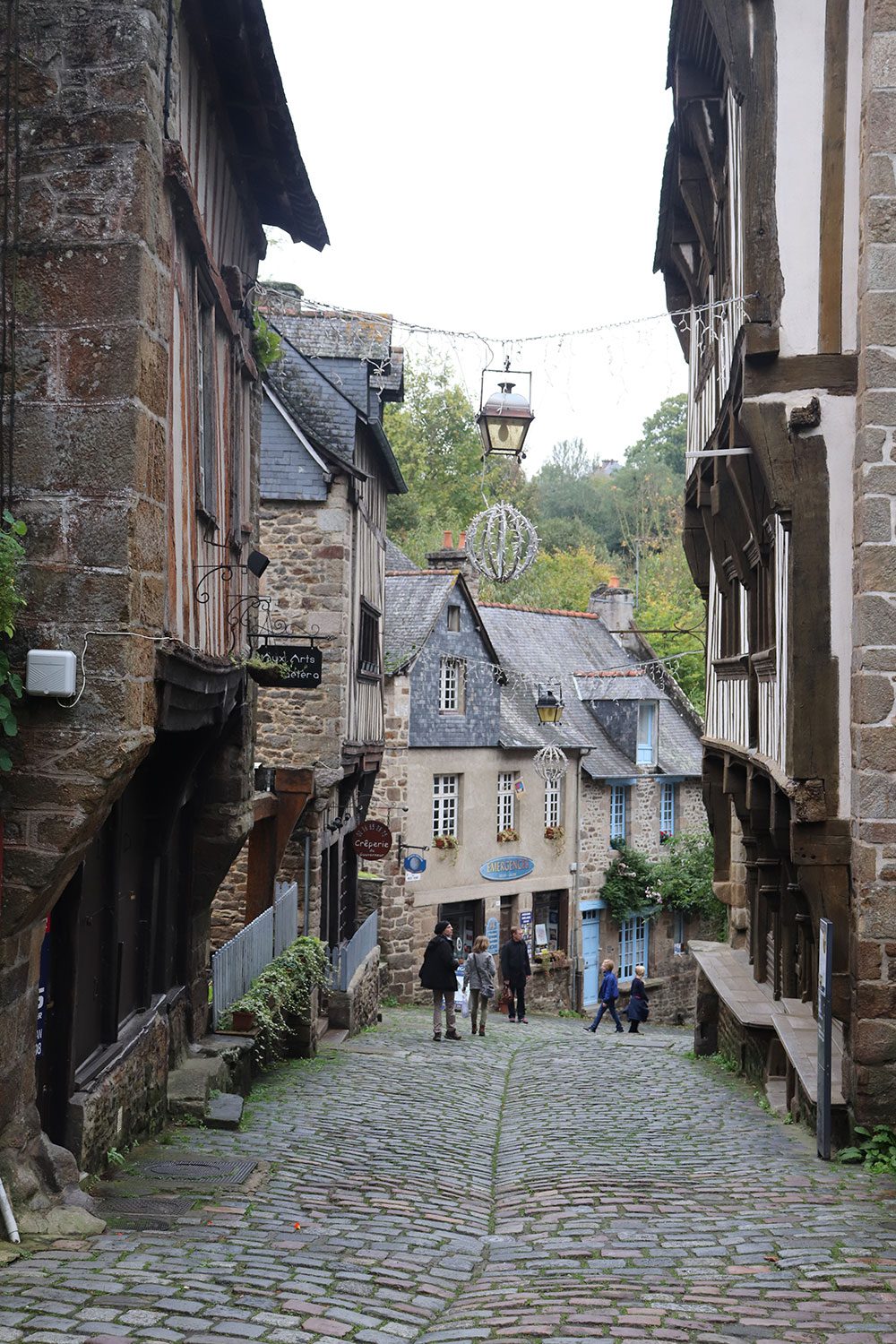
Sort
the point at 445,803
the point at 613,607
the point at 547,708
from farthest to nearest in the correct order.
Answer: the point at 613,607 → the point at 445,803 → the point at 547,708

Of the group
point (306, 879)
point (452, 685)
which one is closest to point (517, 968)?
point (452, 685)

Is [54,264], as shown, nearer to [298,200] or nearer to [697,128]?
[298,200]

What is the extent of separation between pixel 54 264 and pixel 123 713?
1840 mm

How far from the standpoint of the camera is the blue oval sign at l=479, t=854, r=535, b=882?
2505 cm

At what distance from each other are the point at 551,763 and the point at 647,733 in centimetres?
398

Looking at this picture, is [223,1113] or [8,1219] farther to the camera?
[223,1113]

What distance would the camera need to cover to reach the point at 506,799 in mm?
25797

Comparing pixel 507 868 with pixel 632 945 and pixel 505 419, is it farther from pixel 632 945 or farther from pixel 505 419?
pixel 505 419

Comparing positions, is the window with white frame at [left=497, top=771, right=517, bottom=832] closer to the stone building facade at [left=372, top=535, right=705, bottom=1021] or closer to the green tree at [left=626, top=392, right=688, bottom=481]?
the stone building facade at [left=372, top=535, right=705, bottom=1021]

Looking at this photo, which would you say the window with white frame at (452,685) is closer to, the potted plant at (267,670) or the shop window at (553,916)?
the shop window at (553,916)

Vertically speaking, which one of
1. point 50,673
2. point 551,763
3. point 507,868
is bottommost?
point 507,868

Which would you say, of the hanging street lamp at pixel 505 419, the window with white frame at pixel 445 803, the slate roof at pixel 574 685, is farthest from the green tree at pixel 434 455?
the hanging street lamp at pixel 505 419

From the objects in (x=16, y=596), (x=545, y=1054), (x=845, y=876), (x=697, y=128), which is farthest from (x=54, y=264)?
(x=545, y=1054)

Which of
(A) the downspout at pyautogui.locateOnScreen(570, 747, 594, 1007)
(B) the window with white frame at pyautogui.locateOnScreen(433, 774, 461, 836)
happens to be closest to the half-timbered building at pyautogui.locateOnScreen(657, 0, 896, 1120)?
(B) the window with white frame at pyautogui.locateOnScreen(433, 774, 461, 836)
